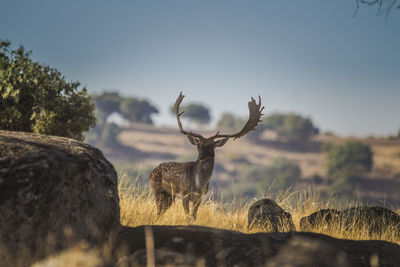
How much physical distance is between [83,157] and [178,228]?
4.94ft

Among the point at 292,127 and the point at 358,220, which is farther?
the point at 292,127

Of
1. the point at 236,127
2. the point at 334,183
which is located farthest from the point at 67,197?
the point at 236,127

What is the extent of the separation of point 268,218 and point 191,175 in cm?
170

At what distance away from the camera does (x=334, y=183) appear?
8819 cm

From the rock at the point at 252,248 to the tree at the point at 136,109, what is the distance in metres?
119

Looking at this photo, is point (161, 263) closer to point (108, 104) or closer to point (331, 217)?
point (331, 217)

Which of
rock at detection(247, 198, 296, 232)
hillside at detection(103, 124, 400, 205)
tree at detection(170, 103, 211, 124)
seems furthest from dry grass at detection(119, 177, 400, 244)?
tree at detection(170, 103, 211, 124)

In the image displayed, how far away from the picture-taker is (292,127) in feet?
366

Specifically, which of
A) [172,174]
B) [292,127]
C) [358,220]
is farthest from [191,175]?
[292,127]

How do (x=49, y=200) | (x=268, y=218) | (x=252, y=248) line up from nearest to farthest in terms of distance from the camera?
(x=252, y=248) → (x=49, y=200) → (x=268, y=218)

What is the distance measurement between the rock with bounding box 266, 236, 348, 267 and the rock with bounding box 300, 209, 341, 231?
2.78m

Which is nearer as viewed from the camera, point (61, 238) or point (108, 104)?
point (61, 238)

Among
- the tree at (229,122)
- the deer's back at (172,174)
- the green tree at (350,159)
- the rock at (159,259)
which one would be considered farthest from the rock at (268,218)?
the tree at (229,122)

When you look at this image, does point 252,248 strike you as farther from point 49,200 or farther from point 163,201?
point 163,201
